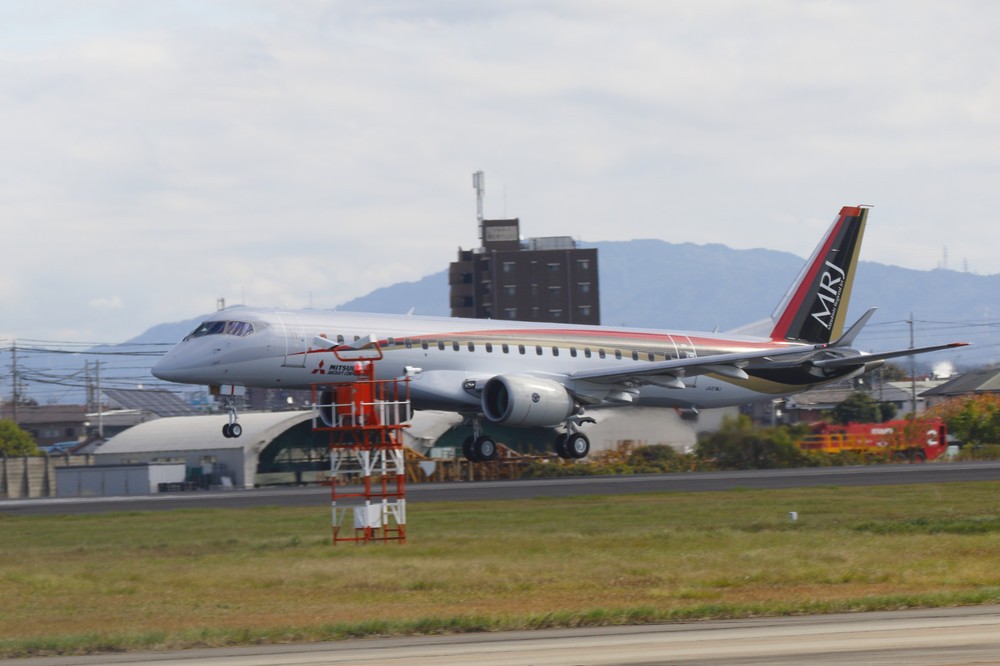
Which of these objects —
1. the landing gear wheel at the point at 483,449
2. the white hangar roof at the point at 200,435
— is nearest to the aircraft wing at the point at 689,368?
the landing gear wheel at the point at 483,449

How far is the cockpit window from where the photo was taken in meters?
41.4

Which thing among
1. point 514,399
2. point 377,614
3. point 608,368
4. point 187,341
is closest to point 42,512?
point 187,341

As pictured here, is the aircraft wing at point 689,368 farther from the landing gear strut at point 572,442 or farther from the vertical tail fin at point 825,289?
the vertical tail fin at point 825,289

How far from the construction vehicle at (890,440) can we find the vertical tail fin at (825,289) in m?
5.89

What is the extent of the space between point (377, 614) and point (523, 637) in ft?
11.9

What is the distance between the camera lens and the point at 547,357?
1839 inches

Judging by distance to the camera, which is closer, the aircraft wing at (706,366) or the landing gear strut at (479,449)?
the landing gear strut at (479,449)

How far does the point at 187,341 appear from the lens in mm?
41938

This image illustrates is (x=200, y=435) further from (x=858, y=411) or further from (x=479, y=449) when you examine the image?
(x=858, y=411)

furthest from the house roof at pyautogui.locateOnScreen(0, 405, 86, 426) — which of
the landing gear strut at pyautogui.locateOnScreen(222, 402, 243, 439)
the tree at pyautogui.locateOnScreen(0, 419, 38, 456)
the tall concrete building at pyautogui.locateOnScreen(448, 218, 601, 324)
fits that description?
the landing gear strut at pyautogui.locateOnScreen(222, 402, 243, 439)

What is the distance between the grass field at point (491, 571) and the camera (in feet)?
57.7

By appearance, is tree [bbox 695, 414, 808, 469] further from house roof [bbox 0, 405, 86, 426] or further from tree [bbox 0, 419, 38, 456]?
house roof [bbox 0, 405, 86, 426]

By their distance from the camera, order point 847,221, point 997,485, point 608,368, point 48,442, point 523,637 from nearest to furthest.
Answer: point 523,637, point 997,485, point 608,368, point 847,221, point 48,442

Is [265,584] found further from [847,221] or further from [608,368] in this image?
[847,221]
